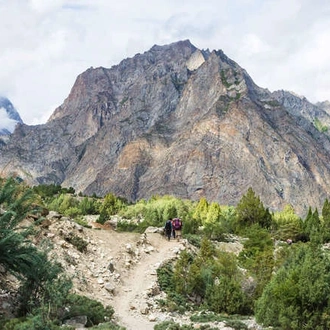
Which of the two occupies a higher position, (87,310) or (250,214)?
(250,214)

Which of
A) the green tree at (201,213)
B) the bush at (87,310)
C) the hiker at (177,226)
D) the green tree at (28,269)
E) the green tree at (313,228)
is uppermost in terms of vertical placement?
the green tree at (201,213)

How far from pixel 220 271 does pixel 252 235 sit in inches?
615

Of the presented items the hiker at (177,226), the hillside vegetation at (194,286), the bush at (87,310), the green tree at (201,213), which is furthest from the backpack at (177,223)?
the green tree at (201,213)

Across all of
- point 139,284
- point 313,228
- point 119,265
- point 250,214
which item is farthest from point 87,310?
point 250,214

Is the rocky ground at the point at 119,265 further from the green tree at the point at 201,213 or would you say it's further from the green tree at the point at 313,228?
the green tree at the point at 201,213

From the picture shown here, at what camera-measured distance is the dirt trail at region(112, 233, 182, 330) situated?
53.7ft

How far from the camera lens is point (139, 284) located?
2064 cm

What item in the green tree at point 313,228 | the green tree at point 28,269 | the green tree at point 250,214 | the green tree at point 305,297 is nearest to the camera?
the green tree at point 305,297

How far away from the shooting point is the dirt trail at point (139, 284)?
644 inches

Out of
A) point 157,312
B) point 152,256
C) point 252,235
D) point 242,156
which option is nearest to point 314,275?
point 157,312

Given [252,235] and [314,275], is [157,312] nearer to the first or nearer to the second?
[314,275]

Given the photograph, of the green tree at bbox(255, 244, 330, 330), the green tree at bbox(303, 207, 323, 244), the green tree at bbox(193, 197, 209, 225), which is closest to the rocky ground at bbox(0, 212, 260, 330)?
the green tree at bbox(255, 244, 330, 330)

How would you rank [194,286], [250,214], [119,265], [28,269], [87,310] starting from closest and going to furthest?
[28,269]
[87,310]
[194,286]
[119,265]
[250,214]

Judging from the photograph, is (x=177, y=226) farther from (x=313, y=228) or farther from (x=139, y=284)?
(x=313, y=228)
